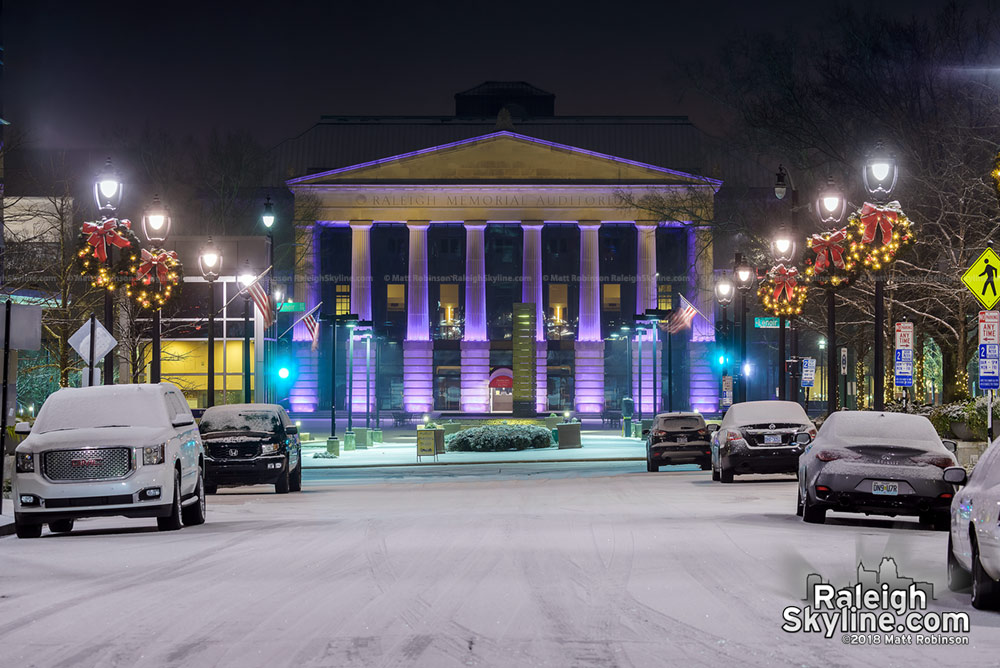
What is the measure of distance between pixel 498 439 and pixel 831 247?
22.2 meters

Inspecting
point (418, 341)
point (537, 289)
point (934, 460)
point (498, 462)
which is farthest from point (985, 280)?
point (537, 289)

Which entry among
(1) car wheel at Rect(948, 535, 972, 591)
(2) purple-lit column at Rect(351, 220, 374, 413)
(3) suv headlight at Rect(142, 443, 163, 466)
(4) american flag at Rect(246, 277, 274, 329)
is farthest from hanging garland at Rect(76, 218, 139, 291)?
(2) purple-lit column at Rect(351, 220, 374, 413)

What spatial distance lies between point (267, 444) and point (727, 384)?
32005 mm

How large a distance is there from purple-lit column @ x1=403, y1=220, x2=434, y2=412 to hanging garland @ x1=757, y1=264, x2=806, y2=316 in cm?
5594

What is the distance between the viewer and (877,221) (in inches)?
1254

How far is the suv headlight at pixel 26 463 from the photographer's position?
18.7 m

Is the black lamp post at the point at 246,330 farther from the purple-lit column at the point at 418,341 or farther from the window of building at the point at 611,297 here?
the window of building at the point at 611,297

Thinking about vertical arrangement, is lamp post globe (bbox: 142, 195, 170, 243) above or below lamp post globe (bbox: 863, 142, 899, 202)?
below

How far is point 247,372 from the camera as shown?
53.1m

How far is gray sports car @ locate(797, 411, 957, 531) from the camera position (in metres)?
18.6

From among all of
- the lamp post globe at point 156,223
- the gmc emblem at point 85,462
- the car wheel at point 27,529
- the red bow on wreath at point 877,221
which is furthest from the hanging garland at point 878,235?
the car wheel at point 27,529

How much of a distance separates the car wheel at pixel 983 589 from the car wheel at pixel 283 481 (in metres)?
18.7

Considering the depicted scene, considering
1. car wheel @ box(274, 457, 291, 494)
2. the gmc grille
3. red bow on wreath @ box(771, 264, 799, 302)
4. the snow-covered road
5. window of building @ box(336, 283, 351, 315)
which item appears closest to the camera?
the snow-covered road

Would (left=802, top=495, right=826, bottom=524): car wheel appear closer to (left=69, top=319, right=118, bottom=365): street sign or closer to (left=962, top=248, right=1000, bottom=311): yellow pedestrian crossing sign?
(left=962, top=248, right=1000, bottom=311): yellow pedestrian crossing sign
